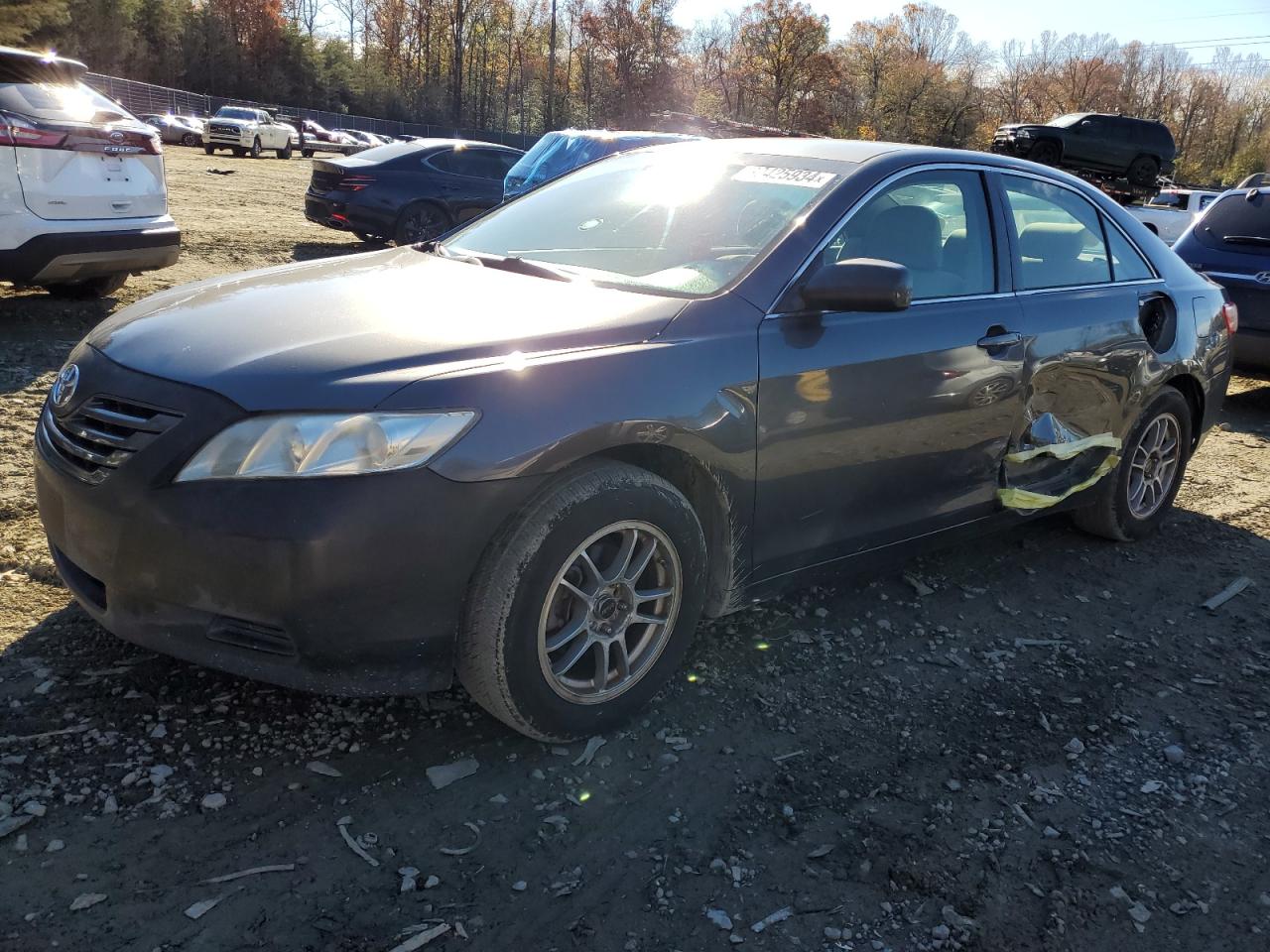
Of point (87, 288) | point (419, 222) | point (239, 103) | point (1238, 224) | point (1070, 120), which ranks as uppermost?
point (239, 103)

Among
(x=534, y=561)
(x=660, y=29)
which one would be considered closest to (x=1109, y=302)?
(x=534, y=561)

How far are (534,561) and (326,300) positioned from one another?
1.10 metres

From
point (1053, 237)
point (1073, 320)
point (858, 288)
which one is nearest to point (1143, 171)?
point (1053, 237)

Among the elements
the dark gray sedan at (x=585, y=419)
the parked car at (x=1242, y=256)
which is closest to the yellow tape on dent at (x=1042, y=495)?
the dark gray sedan at (x=585, y=419)

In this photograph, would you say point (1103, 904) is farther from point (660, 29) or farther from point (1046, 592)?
point (660, 29)

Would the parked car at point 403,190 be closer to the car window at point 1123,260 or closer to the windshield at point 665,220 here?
the windshield at point 665,220

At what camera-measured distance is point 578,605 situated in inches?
112

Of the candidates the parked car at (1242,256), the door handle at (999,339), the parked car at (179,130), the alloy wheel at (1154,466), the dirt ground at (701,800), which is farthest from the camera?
the parked car at (179,130)

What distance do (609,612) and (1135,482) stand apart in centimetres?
318

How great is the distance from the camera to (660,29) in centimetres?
7031

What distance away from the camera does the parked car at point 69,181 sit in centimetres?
629

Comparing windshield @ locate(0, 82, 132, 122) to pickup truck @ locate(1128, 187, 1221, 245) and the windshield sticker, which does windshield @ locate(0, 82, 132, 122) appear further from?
pickup truck @ locate(1128, 187, 1221, 245)

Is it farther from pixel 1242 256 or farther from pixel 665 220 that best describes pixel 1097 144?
pixel 665 220

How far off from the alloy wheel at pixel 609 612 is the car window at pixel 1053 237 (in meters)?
2.00
